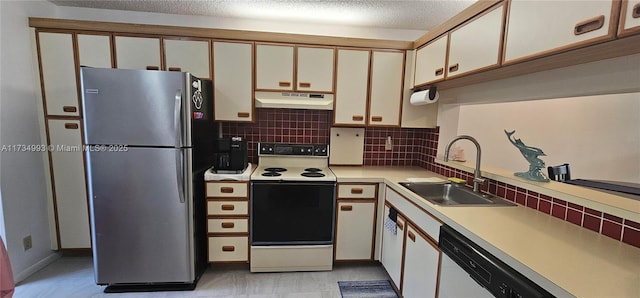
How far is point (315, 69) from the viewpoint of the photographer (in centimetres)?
237

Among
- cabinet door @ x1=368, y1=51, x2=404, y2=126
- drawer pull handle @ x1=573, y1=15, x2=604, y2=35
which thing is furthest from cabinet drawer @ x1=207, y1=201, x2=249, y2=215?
drawer pull handle @ x1=573, y1=15, x2=604, y2=35

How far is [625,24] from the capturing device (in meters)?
0.91

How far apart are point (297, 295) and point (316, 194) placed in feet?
2.61

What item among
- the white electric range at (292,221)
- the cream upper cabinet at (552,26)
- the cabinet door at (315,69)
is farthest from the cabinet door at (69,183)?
the cream upper cabinet at (552,26)

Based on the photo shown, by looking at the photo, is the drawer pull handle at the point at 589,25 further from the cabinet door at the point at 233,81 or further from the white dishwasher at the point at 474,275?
the cabinet door at the point at 233,81

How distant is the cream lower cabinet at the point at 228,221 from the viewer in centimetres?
214

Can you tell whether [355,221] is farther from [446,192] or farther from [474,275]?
[474,275]

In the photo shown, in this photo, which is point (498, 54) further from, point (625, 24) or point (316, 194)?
point (316, 194)

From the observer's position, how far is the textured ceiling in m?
2.18

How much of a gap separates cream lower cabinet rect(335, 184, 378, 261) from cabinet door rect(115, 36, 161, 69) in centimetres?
195

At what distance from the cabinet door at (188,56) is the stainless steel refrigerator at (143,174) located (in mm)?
315

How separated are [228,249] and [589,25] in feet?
8.51

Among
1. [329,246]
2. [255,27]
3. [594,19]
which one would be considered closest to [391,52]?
[255,27]

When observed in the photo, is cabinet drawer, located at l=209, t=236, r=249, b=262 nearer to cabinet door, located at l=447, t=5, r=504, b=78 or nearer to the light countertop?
the light countertop
